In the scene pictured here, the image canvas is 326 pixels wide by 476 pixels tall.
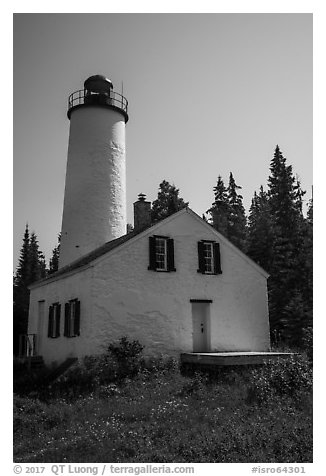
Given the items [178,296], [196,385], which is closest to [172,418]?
[196,385]

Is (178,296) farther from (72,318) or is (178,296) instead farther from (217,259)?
(72,318)

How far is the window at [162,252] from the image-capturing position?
17.5 metres

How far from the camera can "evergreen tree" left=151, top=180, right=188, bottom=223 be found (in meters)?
34.5

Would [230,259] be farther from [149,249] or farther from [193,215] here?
[149,249]

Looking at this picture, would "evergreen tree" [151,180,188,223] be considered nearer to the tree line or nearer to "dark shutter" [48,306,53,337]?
the tree line

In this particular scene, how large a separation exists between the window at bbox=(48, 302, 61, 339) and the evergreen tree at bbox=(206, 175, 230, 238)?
57.1 feet

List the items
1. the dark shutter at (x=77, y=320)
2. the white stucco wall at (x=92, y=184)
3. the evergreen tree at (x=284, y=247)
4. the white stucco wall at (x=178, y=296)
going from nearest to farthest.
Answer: the white stucco wall at (x=178, y=296) < the dark shutter at (x=77, y=320) < the white stucco wall at (x=92, y=184) < the evergreen tree at (x=284, y=247)

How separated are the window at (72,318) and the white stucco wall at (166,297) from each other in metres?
0.24

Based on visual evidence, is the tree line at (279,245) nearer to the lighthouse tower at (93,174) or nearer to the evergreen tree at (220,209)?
the evergreen tree at (220,209)

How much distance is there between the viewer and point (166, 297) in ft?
57.1

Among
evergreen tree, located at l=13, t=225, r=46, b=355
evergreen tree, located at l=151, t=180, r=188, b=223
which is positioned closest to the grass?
evergreen tree, located at l=151, t=180, r=188, b=223

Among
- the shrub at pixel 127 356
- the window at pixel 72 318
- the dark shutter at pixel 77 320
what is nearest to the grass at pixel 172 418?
the shrub at pixel 127 356
